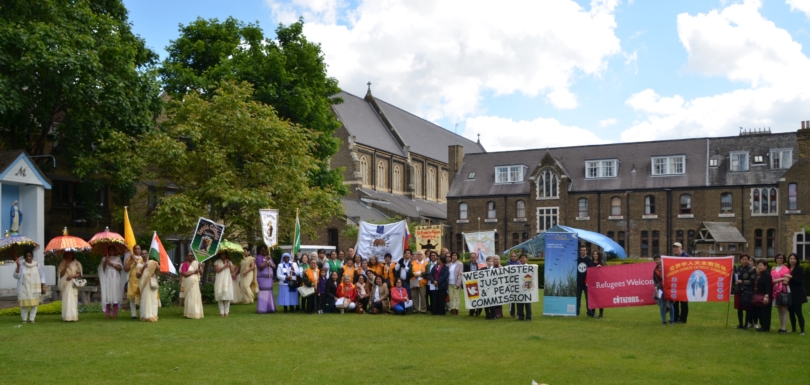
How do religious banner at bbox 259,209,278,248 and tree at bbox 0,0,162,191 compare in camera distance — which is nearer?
religious banner at bbox 259,209,278,248

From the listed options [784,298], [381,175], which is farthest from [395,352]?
[381,175]

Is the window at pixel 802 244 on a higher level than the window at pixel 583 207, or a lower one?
lower

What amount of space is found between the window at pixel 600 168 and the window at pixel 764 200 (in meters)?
10.1

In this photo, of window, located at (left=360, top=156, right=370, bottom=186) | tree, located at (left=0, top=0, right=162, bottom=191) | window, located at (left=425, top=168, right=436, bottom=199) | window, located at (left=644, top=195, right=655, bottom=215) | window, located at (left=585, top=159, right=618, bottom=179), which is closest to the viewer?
tree, located at (left=0, top=0, right=162, bottom=191)

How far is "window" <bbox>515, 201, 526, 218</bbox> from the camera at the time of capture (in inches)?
2457

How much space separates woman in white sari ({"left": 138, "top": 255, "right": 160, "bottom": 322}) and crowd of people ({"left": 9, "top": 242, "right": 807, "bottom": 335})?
0.03 meters

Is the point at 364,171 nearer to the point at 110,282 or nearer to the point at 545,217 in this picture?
the point at 545,217

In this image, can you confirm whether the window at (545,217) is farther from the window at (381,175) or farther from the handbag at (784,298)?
the handbag at (784,298)

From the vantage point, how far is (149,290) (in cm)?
2019

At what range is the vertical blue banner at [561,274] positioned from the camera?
822 inches

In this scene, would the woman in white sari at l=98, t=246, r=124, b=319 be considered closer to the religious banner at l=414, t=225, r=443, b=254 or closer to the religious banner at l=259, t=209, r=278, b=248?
the religious banner at l=259, t=209, r=278, b=248

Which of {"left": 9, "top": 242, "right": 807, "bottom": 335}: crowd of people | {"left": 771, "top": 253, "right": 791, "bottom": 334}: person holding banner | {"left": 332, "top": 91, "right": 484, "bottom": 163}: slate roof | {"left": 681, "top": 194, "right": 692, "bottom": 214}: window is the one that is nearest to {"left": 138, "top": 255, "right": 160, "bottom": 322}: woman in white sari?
{"left": 9, "top": 242, "right": 807, "bottom": 335}: crowd of people

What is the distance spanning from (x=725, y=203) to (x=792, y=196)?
4.45m

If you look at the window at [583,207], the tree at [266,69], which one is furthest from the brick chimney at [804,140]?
the tree at [266,69]
